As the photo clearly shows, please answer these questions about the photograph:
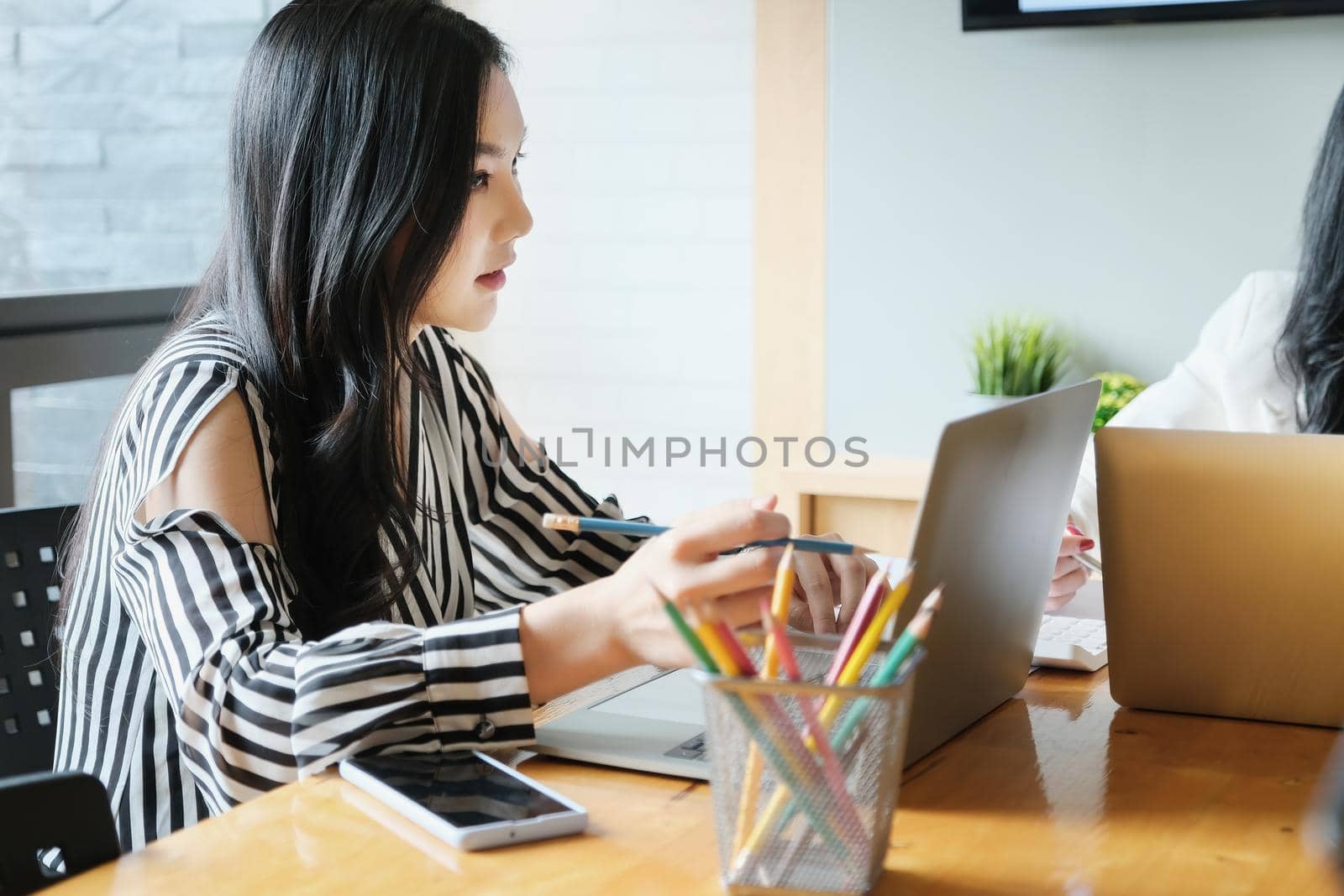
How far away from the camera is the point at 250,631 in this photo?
3.03ft

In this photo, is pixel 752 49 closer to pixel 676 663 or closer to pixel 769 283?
pixel 769 283

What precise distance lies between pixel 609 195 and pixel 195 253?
0.91 metres

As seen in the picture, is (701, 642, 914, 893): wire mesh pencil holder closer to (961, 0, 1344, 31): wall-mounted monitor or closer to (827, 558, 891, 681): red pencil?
(827, 558, 891, 681): red pencil

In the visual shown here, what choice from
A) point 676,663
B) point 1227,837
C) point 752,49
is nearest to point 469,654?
point 676,663

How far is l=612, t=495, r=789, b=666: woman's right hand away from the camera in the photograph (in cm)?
81

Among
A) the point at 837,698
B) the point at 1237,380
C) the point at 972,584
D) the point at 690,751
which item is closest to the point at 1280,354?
the point at 1237,380

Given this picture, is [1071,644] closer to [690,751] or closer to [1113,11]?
[690,751]

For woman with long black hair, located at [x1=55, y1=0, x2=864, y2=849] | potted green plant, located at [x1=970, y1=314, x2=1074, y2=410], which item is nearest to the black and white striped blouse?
woman with long black hair, located at [x1=55, y1=0, x2=864, y2=849]

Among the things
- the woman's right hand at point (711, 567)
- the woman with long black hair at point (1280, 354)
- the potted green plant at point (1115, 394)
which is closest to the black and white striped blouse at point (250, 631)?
the woman's right hand at point (711, 567)

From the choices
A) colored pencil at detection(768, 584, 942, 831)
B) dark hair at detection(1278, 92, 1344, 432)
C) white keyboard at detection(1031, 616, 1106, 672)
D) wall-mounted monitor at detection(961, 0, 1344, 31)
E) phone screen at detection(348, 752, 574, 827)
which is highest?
wall-mounted monitor at detection(961, 0, 1344, 31)

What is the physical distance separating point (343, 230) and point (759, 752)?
2.19ft

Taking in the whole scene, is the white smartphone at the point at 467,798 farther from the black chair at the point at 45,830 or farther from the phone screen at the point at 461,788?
the black chair at the point at 45,830

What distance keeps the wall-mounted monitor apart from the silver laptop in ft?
A: 5.92

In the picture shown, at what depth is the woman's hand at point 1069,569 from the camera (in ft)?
3.70
